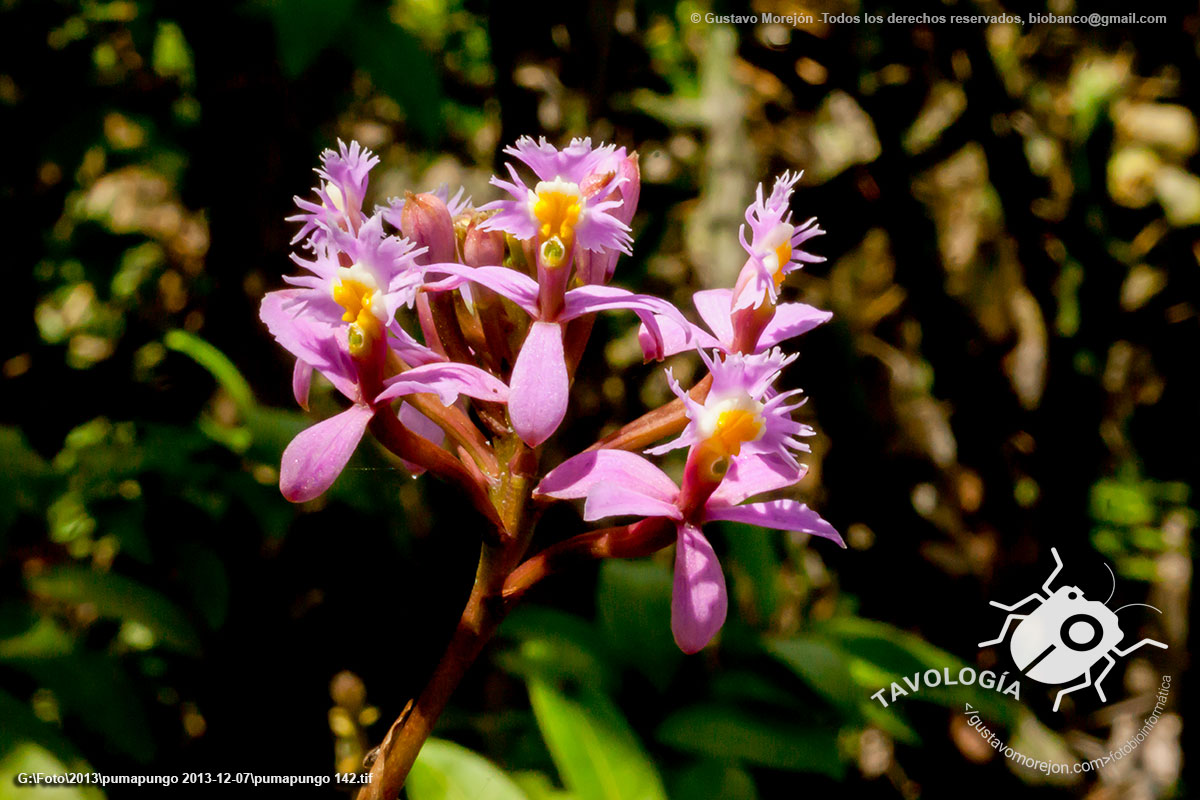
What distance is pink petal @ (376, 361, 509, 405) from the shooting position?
25.9 inches

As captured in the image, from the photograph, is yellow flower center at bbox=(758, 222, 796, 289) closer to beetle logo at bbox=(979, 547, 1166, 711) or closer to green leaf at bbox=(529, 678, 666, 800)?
green leaf at bbox=(529, 678, 666, 800)

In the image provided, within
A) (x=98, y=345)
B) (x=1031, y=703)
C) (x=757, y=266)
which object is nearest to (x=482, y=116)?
(x=98, y=345)

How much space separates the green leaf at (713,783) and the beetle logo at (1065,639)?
750 millimetres

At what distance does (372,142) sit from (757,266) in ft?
6.87

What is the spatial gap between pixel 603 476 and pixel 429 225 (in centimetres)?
25

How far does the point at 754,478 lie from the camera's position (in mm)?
732

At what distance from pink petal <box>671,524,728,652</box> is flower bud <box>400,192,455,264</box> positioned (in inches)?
12.3

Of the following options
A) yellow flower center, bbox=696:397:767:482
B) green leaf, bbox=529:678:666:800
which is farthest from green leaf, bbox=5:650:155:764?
yellow flower center, bbox=696:397:767:482

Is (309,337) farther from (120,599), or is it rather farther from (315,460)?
(120,599)

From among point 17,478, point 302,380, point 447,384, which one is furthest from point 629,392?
point 447,384

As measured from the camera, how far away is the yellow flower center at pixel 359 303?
0.67 m

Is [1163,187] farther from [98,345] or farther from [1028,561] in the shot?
[98,345]

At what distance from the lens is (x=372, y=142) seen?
260 cm

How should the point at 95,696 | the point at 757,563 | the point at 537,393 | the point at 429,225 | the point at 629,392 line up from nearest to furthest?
1. the point at 537,393
2. the point at 429,225
3. the point at 95,696
4. the point at 757,563
5. the point at 629,392
